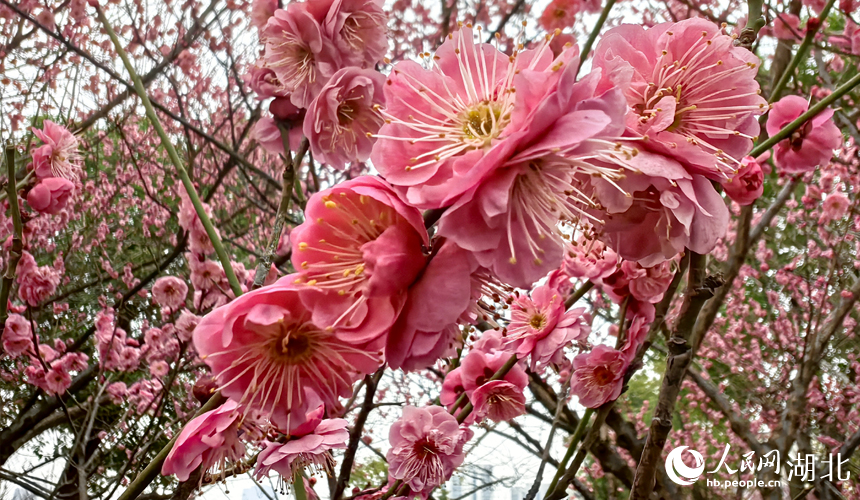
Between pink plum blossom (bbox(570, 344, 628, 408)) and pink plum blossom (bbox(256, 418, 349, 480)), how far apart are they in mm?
532

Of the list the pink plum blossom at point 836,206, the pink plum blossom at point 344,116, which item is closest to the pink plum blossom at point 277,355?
the pink plum blossom at point 344,116

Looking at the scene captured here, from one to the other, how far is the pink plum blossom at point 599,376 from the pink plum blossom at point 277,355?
70 centimetres

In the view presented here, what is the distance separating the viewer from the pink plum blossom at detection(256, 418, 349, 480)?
0.76 meters

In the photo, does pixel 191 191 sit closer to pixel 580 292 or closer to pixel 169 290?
pixel 580 292

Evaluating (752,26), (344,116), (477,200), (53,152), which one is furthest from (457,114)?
(53,152)

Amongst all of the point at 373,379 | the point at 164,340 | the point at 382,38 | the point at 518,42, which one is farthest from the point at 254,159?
the point at 518,42

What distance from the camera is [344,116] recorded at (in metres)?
0.85

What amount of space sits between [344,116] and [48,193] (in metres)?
1.02

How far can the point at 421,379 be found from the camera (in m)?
3.53

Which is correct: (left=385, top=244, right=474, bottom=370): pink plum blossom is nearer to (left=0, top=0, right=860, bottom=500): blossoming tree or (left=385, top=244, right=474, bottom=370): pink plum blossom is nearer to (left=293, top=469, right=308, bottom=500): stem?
(left=0, top=0, right=860, bottom=500): blossoming tree

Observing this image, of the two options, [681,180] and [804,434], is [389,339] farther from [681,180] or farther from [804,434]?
[804,434]

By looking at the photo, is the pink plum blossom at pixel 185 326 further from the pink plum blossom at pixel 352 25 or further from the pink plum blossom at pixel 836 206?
the pink plum blossom at pixel 836 206

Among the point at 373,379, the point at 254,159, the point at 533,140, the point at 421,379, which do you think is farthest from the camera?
the point at 254,159

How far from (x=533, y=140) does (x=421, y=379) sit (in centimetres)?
325
